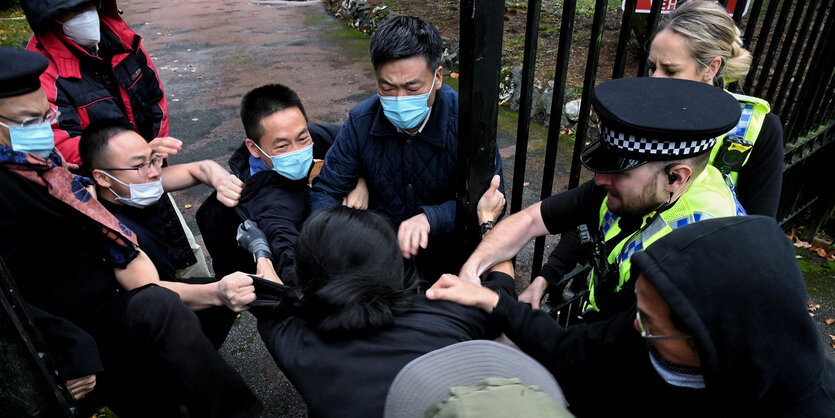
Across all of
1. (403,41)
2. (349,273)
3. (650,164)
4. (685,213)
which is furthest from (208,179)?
(685,213)

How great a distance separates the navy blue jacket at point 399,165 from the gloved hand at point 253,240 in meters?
0.29

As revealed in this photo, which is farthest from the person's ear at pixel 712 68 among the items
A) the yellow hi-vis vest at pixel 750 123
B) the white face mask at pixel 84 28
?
the white face mask at pixel 84 28

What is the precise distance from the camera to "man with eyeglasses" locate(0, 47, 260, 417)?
1.76 m

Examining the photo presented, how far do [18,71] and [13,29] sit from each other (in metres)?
10.9

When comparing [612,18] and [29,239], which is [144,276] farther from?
[612,18]

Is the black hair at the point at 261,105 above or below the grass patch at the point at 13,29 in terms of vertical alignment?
above

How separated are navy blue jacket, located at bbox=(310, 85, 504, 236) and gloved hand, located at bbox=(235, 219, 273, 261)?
0.29m

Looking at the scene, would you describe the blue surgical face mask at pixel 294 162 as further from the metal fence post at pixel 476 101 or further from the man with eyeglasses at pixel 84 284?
the metal fence post at pixel 476 101

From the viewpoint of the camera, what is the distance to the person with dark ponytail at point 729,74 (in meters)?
2.02

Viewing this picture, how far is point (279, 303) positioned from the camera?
173 centimetres

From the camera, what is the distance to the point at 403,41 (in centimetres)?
209

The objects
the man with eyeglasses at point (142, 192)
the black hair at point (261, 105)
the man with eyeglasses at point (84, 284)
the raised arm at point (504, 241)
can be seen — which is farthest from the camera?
the black hair at point (261, 105)

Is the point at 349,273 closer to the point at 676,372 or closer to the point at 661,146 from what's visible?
the point at 676,372

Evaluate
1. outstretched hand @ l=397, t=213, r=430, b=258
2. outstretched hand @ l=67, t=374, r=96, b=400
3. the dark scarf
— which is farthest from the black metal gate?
outstretched hand @ l=67, t=374, r=96, b=400
